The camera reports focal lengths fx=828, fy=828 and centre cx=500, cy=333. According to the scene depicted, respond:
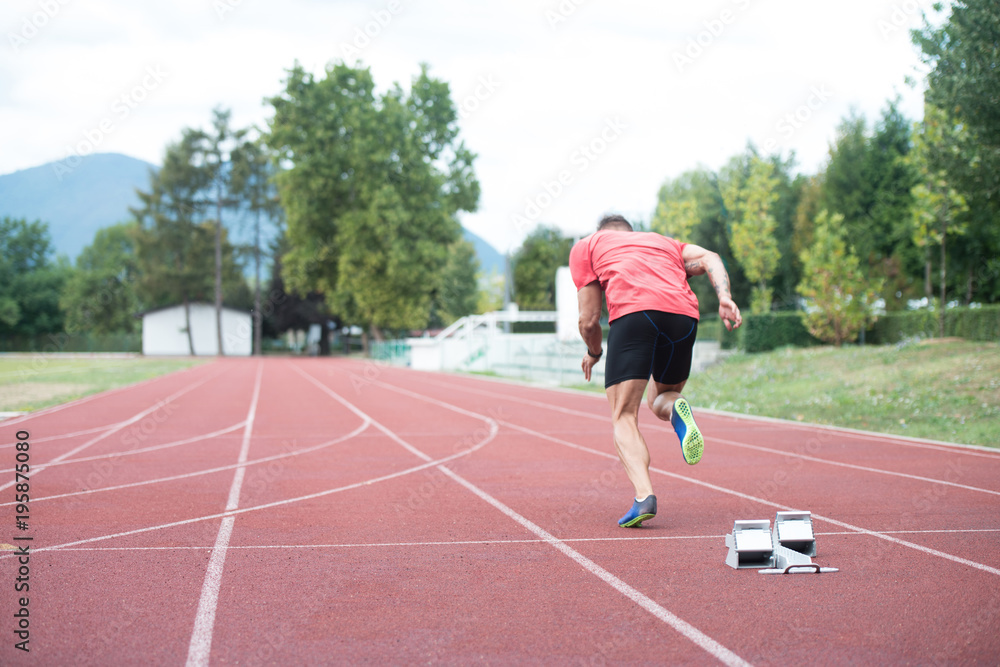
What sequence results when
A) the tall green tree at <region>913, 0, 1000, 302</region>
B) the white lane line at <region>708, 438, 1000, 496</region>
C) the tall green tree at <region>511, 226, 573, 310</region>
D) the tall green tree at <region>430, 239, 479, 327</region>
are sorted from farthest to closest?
the tall green tree at <region>430, 239, 479, 327</region> → the tall green tree at <region>511, 226, 573, 310</region> → the tall green tree at <region>913, 0, 1000, 302</region> → the white lane line at <region>708, 438, 1000, 496</region>

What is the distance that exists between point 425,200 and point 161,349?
36.9m

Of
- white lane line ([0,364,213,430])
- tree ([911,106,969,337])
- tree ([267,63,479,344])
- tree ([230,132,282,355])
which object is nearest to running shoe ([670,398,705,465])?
white lane line ([0,364,213,430])

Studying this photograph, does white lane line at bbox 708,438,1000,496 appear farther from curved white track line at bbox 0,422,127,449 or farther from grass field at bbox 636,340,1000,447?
curved white track line at bbox 0,422,127,449

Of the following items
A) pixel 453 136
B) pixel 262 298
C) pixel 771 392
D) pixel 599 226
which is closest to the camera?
pixel 599 226

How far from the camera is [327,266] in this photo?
53.4 m

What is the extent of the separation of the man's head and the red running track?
2.00 metres

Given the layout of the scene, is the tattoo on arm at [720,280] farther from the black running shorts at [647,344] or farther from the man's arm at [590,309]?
the man's arm at [590,309]

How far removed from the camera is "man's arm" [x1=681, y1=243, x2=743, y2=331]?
192 inches

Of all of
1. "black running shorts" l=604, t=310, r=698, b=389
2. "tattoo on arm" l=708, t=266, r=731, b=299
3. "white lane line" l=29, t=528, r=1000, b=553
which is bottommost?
"white lane line" l=29, t=528, r=1000, b=553

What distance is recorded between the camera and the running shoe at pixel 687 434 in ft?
16.1

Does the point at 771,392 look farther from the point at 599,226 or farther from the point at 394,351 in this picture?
the point at 394,351

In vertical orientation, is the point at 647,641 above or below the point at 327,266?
below

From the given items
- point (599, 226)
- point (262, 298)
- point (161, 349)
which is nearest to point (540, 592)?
point (599, 226)

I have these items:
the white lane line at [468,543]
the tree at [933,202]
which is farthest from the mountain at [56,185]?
the tree at [933,202]
